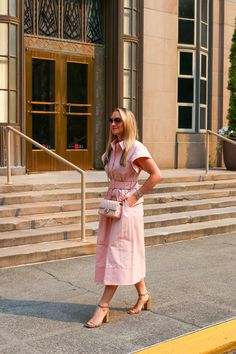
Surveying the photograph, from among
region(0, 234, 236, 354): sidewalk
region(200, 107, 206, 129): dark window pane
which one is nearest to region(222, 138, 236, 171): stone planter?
region(200, 107, 206, 129): dark window pane

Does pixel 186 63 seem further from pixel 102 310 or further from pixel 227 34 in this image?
pixel 102 310

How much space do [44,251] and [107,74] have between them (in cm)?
692

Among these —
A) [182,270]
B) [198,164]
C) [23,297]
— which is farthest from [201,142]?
[23,297]

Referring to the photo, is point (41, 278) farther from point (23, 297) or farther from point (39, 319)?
point (39, 319)

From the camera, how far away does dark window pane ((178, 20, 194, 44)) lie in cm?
1445

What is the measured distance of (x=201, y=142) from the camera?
14.7 m

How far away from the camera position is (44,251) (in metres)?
7.03

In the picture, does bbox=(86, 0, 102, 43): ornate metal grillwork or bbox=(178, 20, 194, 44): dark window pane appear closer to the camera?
bbox=(86, 0, 102, 43): ornate metal grillwork

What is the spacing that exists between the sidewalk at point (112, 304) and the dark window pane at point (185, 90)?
294 inches

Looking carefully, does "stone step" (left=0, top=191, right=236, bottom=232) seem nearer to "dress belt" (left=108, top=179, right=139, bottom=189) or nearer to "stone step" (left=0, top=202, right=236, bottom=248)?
"stone step" (left=0, top=202, right=236, bottom=248)

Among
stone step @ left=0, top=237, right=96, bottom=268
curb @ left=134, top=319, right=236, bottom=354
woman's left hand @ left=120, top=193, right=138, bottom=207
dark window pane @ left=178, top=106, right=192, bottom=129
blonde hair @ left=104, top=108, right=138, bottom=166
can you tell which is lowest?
curb @ left=134, top=319, right=236, bottom=354

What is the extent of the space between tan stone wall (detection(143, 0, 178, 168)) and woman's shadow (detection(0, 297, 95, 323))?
337 inches

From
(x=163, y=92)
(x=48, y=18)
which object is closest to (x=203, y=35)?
(x=163, y=92)

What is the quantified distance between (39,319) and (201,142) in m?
10.4
